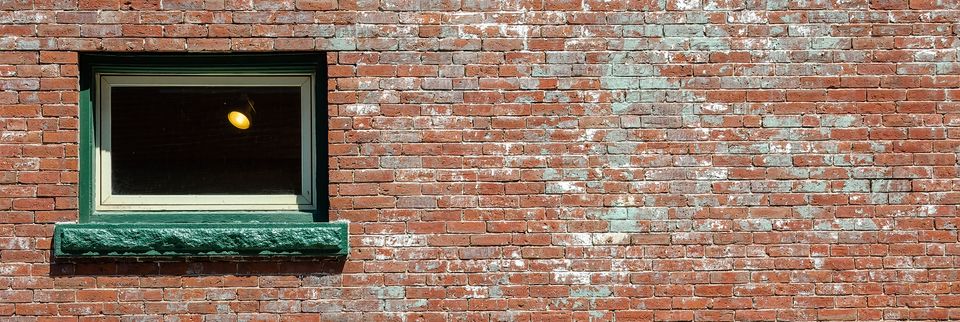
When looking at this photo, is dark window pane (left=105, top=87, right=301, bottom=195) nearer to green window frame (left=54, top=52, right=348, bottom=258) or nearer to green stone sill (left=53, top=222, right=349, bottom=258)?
green window frame (left=54, top=52, right=348, bottom=258)

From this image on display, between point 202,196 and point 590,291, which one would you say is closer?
point 590,291

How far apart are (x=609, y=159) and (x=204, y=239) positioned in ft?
7.00

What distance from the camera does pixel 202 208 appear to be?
4.54 metres

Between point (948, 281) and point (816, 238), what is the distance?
75 cm

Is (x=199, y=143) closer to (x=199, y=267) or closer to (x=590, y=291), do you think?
(x=199, y=267)

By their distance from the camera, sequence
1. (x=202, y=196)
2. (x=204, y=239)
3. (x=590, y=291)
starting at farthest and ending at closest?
(x=202, y=196), (x=590, y=291), (x=204, y=239)

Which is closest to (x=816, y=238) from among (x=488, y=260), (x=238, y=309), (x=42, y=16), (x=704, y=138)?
(x=704, y=138)

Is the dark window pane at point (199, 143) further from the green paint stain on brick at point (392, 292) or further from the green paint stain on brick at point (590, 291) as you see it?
the green paint stain on brick at point (590, 291)

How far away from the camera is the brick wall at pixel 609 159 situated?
14.5ft

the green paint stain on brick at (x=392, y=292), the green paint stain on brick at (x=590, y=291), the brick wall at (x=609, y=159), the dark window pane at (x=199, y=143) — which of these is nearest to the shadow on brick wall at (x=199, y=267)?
the brick wall at (x=609, y=159)

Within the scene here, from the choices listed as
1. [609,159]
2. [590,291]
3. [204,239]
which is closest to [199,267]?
[204,239]

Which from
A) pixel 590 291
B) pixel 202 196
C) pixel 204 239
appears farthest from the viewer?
pixel 202 196

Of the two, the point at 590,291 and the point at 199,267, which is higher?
the point at 199,267

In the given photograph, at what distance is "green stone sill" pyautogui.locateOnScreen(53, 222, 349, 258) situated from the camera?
14.1 ft
